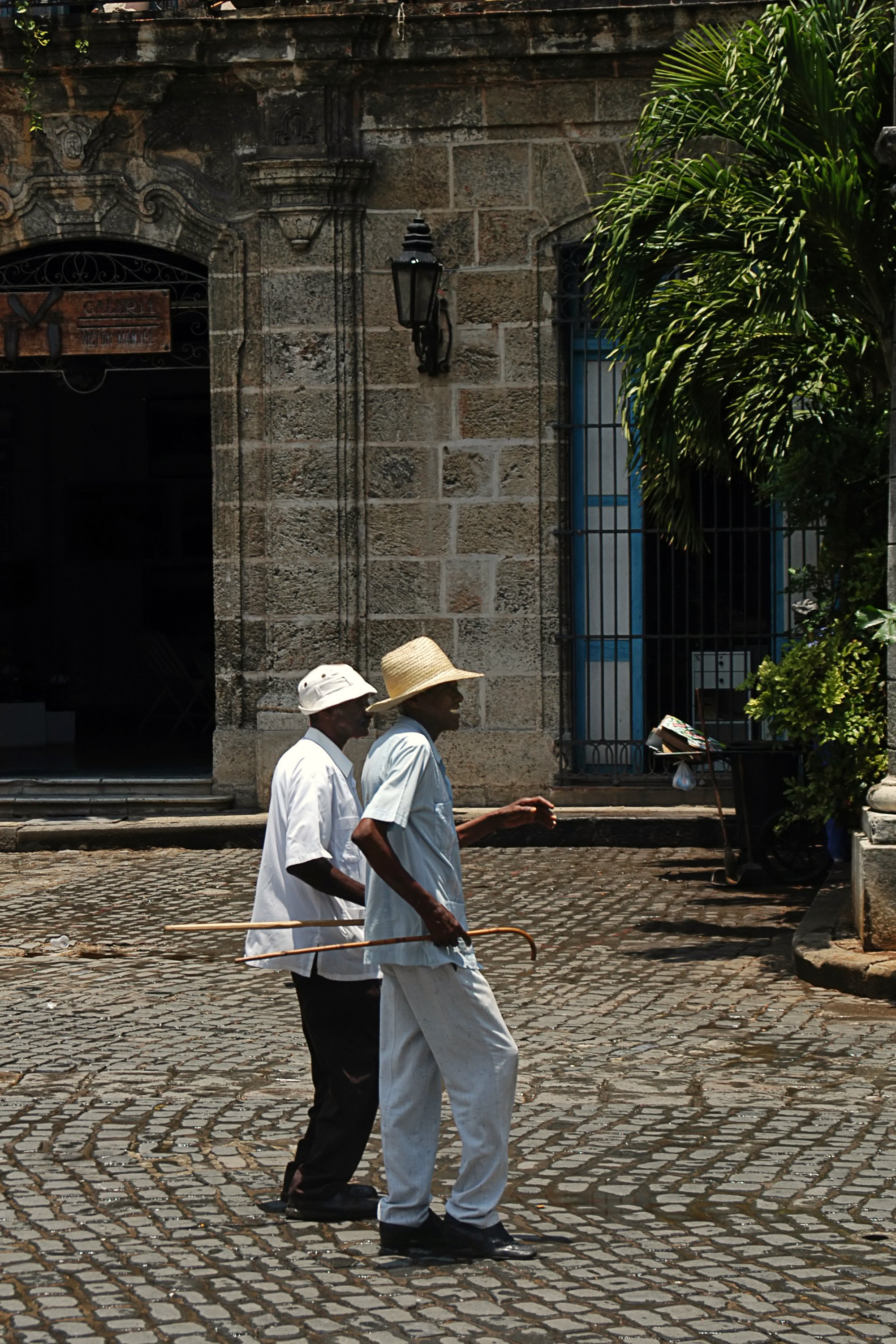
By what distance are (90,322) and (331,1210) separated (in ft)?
33.9

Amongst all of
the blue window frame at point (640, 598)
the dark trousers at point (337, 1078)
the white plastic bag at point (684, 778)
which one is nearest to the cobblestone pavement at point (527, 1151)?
the dark trousers at point (337, 1078)

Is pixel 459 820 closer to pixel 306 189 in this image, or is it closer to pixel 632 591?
pixel 632 591

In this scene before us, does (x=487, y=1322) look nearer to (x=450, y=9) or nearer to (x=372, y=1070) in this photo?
(x=372, y=1070)

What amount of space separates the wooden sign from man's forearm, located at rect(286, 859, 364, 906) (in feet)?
31.9

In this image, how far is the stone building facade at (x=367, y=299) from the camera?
46.0 ft

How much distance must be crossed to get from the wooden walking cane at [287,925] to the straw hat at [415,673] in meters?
0.62

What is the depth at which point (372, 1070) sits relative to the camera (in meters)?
5.56

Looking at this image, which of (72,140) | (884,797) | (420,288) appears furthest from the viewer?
(72,140)

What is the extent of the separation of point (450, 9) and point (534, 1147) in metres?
9.95

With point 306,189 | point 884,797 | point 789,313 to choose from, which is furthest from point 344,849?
point 306,189

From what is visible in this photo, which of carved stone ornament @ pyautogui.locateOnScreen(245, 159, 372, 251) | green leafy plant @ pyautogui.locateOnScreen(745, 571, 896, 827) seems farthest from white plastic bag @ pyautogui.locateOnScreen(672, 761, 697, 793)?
carved stone ornament @ pyautogui.locateOnScreen(245, 159, 372, 251)

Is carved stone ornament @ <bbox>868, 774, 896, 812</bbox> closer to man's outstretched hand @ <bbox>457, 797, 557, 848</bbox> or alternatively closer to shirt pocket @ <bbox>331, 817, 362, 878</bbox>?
man's outstretched hand @ <bbox>457, 797, 557, 848</bbox>

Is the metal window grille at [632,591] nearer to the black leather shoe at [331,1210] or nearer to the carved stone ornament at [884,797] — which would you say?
the carved stone ornament at [884,797]

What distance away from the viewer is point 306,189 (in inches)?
555
